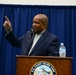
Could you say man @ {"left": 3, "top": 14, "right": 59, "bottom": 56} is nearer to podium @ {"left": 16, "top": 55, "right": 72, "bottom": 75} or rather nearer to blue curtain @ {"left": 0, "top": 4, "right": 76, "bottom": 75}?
podium @ {"left": 16, "top": 55, "right": 72, "bottom": 75}

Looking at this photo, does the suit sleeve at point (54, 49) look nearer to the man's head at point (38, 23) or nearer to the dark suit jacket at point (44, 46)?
the dark suit jacket at point (44, 46)

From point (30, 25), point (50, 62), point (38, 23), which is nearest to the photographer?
point (50, 62)

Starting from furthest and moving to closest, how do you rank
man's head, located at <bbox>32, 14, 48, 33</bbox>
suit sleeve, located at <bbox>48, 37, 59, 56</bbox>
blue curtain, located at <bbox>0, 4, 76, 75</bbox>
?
blue curtain, located at <bbox>0, 4, 76, 75</bbox> → man's head, located at <bbox>32, 14, 48, 33</bbox> → suit sleeve, located at <bbox>48, 37, 59, 56</bbox>

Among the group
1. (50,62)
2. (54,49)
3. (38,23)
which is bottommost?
(50,62)

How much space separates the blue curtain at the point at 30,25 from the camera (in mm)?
3969

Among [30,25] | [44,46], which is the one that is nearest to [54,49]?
[44,46]

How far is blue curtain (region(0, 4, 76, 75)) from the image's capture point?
397cm

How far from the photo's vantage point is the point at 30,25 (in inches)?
158

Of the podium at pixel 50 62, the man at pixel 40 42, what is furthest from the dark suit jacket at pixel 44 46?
the podium at pixel 50 62

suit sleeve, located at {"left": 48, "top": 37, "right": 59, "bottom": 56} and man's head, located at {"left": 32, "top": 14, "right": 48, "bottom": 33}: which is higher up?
man's head, located at {"left": 32, "top": 14, "right": 48, "bottom": 33}

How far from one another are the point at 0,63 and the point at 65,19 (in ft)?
4.85

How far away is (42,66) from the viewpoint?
1765 millimetres

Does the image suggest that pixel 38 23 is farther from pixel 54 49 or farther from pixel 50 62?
pixel 50 62

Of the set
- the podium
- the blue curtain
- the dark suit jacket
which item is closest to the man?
the dark suit jacket
